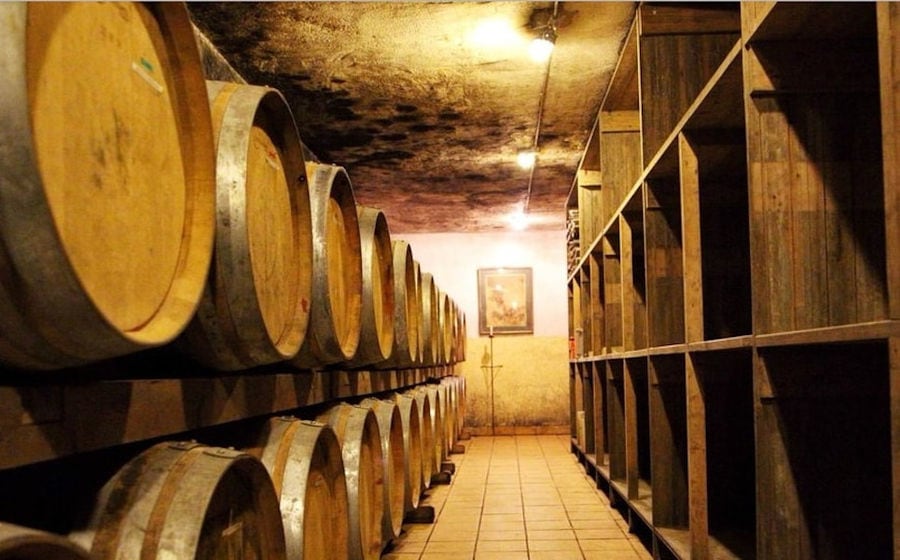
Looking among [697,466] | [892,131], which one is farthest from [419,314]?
[892,131]

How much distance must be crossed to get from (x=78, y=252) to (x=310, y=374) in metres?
1.75

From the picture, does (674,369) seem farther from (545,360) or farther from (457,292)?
(457,292)

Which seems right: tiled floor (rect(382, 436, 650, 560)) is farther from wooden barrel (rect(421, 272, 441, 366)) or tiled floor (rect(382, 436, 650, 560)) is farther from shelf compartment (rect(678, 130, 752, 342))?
shelf compartment (rect(678, 130, 752, 342))

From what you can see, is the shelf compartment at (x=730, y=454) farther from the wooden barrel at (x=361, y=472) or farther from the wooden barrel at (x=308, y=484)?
the wooden barrel at (x=308, y=484)

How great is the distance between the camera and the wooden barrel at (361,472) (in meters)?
2.92

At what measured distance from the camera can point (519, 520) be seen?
5285 mm

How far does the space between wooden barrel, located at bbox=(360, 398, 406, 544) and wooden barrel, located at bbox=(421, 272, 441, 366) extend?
135 cm

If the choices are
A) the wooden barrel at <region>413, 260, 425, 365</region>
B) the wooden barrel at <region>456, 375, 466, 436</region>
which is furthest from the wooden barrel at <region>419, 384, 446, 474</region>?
the wooden barrel at <region>456, 375, 466, 436</region>

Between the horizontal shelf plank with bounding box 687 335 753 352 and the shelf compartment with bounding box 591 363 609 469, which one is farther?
the shelf compartment with bounding box 591 363 609 469

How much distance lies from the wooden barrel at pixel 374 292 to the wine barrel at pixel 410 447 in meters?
0.48

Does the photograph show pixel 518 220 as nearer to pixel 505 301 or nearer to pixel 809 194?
pixel 505 301

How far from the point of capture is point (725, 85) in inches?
107

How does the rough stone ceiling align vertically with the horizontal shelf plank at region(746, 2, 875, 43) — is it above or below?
above

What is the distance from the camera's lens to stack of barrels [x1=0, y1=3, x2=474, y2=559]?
3.60 ft
